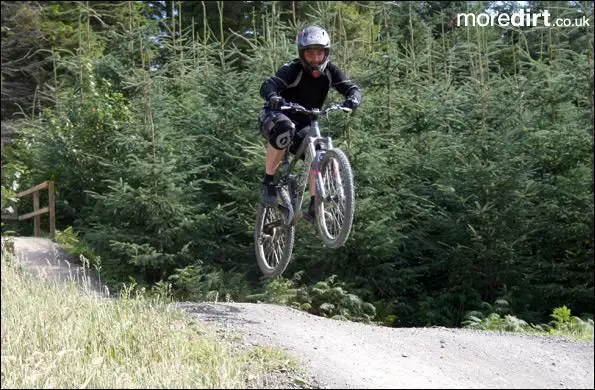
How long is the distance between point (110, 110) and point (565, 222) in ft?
20.1

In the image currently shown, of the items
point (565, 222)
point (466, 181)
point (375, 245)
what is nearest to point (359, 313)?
point (375, 245)

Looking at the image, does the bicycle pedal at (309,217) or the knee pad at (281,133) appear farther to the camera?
the bicycle pedal at (309,217)

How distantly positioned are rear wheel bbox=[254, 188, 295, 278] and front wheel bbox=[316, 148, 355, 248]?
0.69 m

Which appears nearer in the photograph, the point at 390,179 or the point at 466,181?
the point at 466,181

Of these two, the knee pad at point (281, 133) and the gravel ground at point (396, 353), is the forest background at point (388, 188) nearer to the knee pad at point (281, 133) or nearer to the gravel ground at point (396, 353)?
the gravel ground at point (396, 353)

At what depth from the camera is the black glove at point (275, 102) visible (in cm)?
523

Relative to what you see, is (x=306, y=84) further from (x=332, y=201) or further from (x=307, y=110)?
(x=332, y=201)

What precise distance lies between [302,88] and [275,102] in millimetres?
348

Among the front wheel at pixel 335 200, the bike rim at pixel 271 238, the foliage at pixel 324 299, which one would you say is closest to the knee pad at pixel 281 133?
the front wheel at pixel 335 200

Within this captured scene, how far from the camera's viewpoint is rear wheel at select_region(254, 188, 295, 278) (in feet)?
19.3

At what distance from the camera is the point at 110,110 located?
1043 cm

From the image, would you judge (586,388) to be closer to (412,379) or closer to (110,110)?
(412,379)

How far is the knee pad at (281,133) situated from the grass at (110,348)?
54.4 inches

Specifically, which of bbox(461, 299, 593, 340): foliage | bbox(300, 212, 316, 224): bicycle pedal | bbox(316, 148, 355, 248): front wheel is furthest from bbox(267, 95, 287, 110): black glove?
bbox(461, 299, 593, 340): foliage
